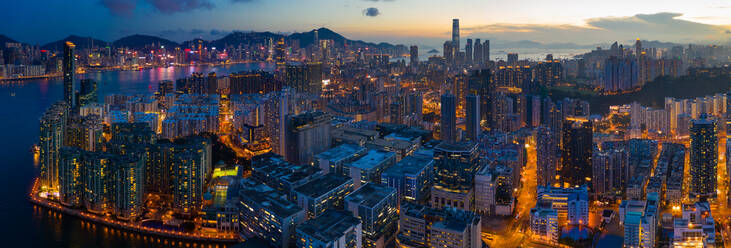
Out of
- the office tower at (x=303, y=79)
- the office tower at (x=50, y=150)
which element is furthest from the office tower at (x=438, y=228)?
the office tower at (x=303, y=79)

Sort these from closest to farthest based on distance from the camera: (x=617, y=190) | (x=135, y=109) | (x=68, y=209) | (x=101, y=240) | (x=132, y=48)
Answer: (x=101, y=240) < (x=68, y=209) < (x=617, y=190) < (x=135, y=109) < (x=132, y=48)

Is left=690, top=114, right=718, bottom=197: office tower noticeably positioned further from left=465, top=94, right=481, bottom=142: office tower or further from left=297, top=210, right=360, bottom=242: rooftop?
left=297, top=210, right=360, bottom=242: rooftop

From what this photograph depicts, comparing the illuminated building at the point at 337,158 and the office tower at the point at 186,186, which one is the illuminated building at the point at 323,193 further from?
the office tower at the point at 186,186

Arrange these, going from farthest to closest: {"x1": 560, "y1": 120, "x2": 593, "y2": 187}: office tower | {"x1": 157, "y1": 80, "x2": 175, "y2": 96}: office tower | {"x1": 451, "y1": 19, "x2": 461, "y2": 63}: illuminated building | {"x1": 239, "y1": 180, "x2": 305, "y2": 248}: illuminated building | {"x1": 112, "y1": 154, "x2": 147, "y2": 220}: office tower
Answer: {"x1": 451, "y1": 19, "x2": 461, "y2": 63}: illuminated building → {"x1": 157, "y1": 80, "x2": 175, "y2": 96}: office tower → {"x1": 560, "y1": 120, "x2": 593, "y2": 187}: office tower → {"x1": 112, "y1": 154, "x2": 147, "y2": 220}: office tower → {"x1": 239, "y1": 180, "x2": 305, "y2": 248}: illuminated building

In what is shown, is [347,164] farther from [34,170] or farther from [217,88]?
[217,88]

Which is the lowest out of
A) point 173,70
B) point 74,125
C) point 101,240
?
point 101,240

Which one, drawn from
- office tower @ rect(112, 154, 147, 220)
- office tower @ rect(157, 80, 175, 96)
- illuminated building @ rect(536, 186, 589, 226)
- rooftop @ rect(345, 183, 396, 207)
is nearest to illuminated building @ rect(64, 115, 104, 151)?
office tower @ rect(112, 154, 147, 220)

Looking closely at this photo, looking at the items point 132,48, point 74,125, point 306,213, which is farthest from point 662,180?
point 132,48
